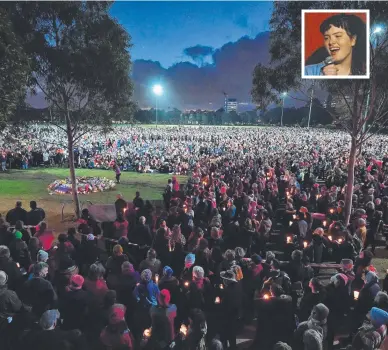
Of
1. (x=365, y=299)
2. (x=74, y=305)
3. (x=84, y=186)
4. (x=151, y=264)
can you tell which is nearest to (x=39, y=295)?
(x=74, y=305)

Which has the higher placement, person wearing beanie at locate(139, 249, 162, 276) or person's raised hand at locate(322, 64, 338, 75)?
person's raised hand at locate(322, 64, 338, 75)

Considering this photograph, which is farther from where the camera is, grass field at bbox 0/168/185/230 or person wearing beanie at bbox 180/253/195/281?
grass field at bbox 0/168/185/230

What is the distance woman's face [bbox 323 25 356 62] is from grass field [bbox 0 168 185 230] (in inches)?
412

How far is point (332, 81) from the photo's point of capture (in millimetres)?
11578

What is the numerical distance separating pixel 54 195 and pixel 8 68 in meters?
12.0

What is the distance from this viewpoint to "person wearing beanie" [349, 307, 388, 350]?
12.7 feet

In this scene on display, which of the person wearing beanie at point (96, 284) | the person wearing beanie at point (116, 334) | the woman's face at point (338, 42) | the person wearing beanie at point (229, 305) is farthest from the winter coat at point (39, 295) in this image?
the woman's face at point (338, 42)

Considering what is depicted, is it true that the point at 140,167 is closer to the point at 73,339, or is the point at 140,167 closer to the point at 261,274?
the point at 261,274

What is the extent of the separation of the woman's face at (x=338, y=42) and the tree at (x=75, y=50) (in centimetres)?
673

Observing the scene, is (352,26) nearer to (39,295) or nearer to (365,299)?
(365,299)

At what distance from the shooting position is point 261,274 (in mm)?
6488

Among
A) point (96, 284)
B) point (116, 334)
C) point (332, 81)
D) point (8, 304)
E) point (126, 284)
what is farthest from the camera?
point (332, 81)

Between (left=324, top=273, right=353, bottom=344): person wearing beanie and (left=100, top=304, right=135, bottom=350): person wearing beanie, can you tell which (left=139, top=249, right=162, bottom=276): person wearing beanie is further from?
(left=324, top=273, right=353, bottom=344): person wearing beanie

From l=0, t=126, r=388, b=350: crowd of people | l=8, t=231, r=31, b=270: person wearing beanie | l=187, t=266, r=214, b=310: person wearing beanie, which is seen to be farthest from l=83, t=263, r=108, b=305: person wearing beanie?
l=8, t=231, r=31, b=270: person wearing beanie
